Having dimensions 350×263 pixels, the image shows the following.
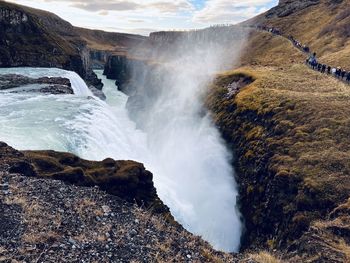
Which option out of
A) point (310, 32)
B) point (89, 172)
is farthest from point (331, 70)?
point (89, 172)

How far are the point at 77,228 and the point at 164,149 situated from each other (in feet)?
136

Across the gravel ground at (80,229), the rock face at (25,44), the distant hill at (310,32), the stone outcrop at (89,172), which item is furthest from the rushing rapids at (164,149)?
the rock face at (25,44)

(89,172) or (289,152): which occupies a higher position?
(89,172)

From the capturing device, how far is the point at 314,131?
37.7 meters

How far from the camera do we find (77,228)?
61.1 ft

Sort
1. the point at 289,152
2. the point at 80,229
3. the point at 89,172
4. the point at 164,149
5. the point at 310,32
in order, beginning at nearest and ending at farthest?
the point at 80,229, the point at 89,172, the point at 289,152, the point at 164,149, the point at 310,32

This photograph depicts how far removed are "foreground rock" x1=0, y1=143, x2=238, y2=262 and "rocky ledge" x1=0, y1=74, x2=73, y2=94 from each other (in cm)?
3528

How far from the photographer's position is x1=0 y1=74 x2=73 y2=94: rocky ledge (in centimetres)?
5747

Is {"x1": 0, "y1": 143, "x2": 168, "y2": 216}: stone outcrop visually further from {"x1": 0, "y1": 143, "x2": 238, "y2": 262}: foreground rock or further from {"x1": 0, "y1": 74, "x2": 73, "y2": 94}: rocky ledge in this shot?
{"x1": 0, "y1": 74, "x2": 73, "y2": 94}: rocky ledge

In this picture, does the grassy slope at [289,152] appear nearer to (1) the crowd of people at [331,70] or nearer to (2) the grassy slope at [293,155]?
(2) the grassy slope at [293,155]

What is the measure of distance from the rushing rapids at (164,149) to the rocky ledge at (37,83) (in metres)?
3.61

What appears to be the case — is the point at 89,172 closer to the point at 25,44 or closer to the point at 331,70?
the point at 331,70

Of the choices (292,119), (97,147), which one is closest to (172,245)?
(97,147)

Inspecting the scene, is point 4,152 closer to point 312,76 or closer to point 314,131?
point 314,131
